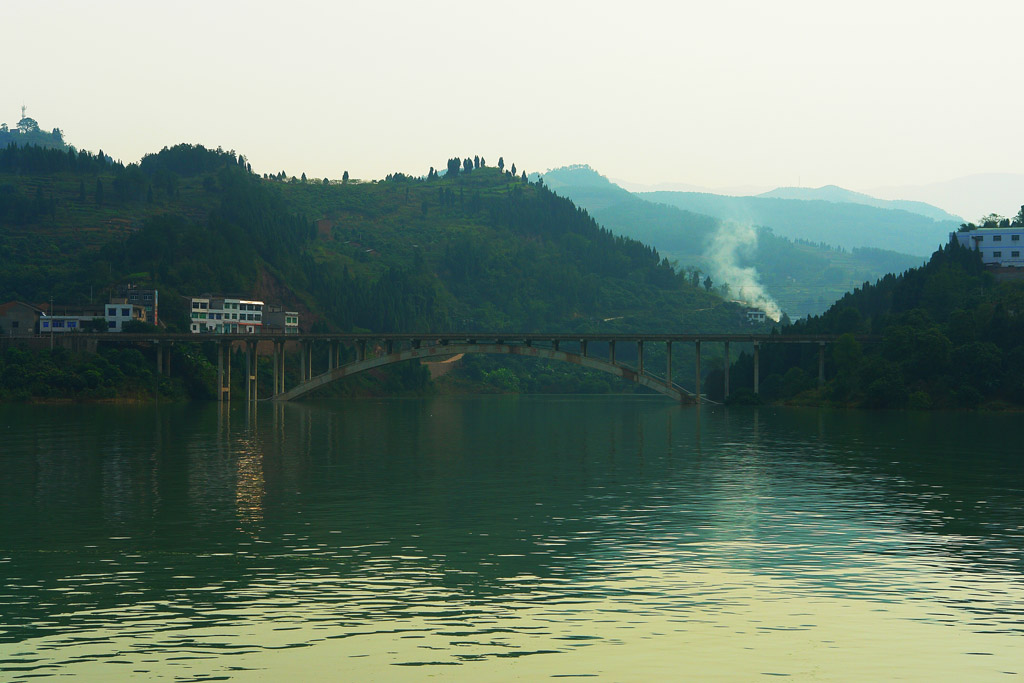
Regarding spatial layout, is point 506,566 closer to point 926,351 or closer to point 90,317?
point 926,351

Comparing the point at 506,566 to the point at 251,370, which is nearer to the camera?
the point at 506,566

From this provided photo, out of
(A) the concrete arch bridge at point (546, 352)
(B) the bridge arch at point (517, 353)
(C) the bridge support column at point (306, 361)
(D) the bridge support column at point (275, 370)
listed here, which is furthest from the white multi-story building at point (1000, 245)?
(D) the bridge support column at point (275, 370)

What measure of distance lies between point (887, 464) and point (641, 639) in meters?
49.3

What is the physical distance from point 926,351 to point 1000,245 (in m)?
49.6

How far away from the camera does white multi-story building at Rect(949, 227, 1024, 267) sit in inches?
7156

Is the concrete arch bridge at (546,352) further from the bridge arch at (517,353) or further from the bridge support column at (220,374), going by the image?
the bridge support column at (220,374)

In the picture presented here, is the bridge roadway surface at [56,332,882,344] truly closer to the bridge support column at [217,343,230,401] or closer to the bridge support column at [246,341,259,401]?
the bridge support column at [217,343,230,401]

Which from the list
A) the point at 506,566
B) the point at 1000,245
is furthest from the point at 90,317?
the point at 506,566

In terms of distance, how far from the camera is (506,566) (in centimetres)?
3450

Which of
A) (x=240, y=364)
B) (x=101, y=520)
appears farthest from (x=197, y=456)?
(x=240, y=364)

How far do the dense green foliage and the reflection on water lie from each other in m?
73.8

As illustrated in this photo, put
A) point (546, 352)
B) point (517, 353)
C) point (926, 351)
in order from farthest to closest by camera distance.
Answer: point (517, 353) < point (546, 352) < point (926, 351)

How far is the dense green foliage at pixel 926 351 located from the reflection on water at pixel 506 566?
7380cm

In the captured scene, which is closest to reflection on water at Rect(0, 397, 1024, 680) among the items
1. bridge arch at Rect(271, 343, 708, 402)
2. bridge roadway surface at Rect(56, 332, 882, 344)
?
bridge arch at Rect(271, 343, 708, 402)
